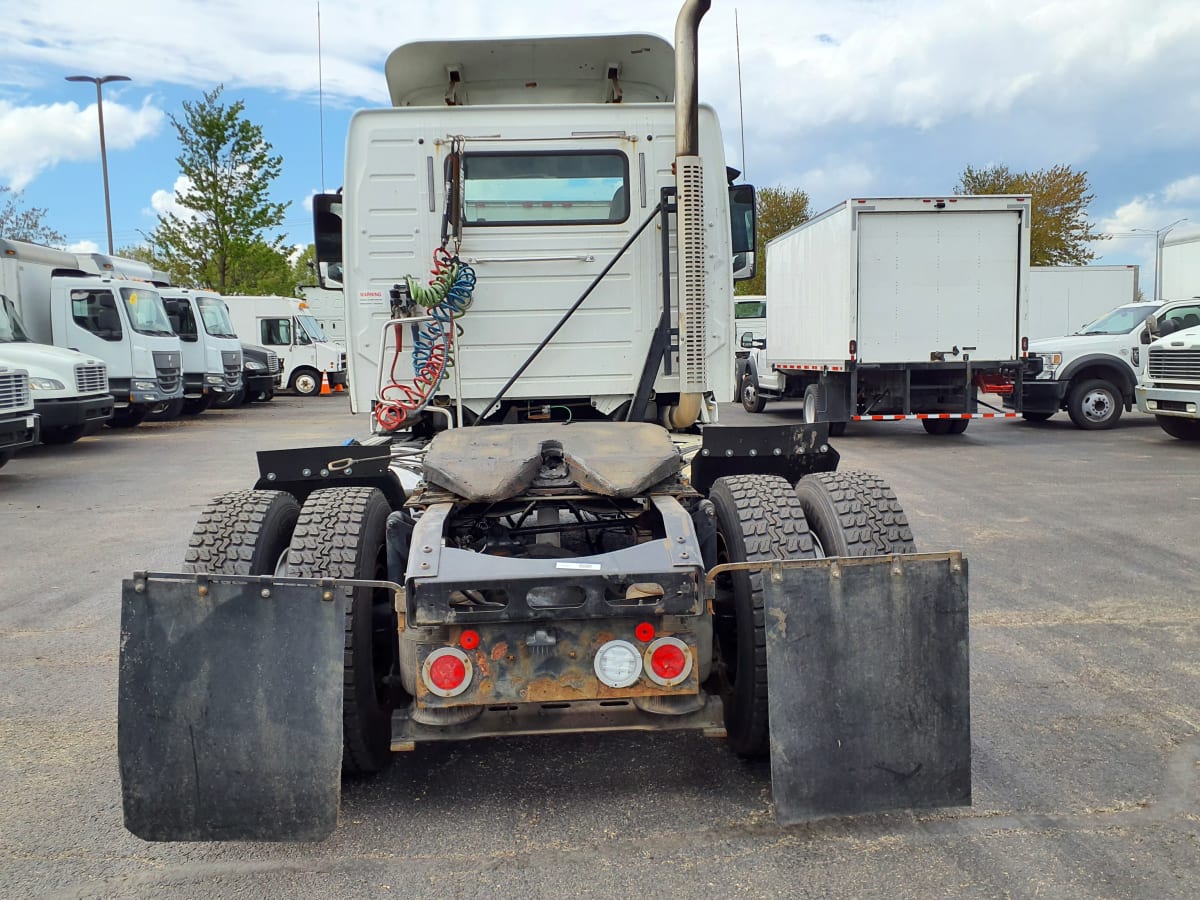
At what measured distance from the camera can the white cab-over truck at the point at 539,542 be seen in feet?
9.68

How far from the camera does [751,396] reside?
2200cm

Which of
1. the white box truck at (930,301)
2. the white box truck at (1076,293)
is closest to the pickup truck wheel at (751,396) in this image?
the white box truck at (1076,293)

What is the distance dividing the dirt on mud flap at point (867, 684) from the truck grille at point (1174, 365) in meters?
11.7

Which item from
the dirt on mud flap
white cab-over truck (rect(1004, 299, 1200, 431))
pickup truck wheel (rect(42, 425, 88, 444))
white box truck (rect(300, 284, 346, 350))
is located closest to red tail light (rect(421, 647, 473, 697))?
the dirt on mud flap

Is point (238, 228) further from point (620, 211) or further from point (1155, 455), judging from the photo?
point (620, 211)

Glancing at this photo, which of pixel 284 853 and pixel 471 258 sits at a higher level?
pixel 471 258

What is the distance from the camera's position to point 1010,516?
28.9ft

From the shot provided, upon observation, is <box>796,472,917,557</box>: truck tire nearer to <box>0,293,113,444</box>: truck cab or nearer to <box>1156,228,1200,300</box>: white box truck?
<box>0,293,113,444</box>: truck cab

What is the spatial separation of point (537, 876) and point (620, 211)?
345cm

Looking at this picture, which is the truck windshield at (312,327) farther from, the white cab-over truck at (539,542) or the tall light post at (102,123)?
the white cab-over truck at (539,542)

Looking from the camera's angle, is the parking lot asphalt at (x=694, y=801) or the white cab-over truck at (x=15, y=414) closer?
the parking lot asphalt at (x=694, y=801)

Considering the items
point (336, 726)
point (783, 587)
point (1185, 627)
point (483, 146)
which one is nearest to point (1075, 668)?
point (1185, 627)

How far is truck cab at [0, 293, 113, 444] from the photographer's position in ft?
45.3

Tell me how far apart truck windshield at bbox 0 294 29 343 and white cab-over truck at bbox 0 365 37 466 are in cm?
318
